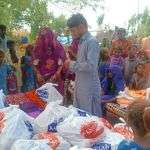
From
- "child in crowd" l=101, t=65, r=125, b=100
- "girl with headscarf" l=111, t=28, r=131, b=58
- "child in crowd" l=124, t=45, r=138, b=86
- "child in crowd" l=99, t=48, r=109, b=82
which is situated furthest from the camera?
"girl with headscarf" l=111, t=28, r=131, b=58

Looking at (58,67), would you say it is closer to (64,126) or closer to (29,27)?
(64,126)

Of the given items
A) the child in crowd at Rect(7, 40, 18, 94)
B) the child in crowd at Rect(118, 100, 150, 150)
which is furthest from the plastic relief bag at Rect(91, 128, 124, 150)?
the child in crowd at Rect(7, 40, 18, 94)

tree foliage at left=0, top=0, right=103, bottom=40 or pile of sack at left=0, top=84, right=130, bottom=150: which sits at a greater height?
tree foliage at left=0, top=0, right=103, bottom=40

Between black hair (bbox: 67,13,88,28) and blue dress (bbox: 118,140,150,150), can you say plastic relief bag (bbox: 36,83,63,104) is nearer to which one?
black hair (bbox: 67,13,88,28)

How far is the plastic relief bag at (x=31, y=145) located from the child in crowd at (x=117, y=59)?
4.81 m

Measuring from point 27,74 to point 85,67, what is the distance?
5227 millimetres

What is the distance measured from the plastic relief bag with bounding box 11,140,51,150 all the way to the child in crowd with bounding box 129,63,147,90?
10.6 ft

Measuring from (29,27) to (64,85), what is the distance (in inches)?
264

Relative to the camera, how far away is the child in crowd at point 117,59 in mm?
8849

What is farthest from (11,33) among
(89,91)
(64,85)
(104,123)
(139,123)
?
(139,123)

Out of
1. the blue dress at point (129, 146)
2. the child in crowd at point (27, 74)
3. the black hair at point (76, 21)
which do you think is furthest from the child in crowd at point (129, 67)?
the blue dress at point (129, 146)

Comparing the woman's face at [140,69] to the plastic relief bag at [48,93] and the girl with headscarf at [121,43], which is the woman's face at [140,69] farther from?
the girl with headscarf at [121,43]

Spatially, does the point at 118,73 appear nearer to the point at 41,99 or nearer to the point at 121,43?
the point at 121,43

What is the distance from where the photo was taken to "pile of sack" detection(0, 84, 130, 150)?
3975 millimetres
